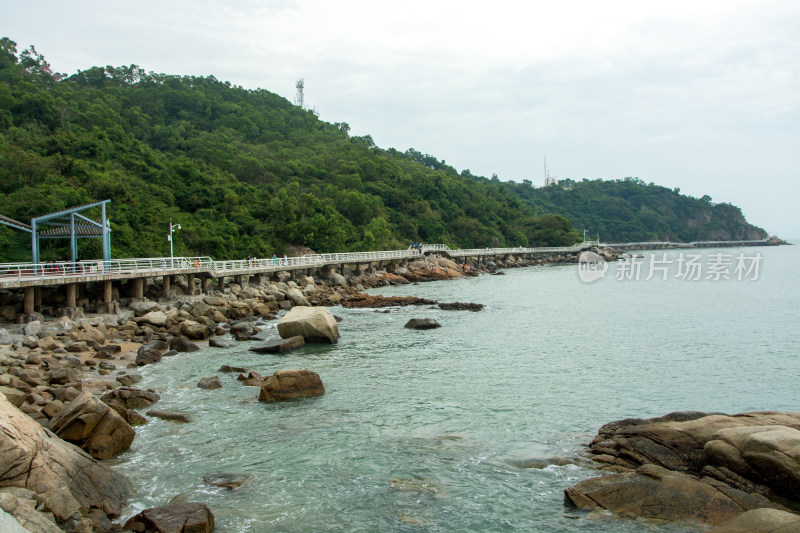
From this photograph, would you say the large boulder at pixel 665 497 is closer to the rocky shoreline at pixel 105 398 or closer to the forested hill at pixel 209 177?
the rocky shoreline at pixel 105 398

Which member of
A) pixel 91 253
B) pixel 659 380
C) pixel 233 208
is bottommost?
pixel 659 380

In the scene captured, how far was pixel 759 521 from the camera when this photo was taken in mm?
7406

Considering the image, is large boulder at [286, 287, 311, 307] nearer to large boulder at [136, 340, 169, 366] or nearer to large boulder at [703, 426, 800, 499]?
large boulder at [136, 340, 169, 366]

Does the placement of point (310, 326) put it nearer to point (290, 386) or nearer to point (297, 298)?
point (290, 386)

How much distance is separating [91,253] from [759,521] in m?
37.9

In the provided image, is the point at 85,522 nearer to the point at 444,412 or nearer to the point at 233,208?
the point at 444,412

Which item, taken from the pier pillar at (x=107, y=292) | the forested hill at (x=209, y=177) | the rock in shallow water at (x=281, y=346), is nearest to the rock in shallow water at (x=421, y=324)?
the rock in shallow water at (x=281, y=346)

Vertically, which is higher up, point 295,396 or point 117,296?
point 117,296

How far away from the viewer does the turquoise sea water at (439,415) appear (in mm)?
9445

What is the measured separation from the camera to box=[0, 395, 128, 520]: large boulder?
7938mm

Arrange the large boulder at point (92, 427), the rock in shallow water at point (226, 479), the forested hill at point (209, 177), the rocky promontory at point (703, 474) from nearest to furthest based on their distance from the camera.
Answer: the rocky promontory at point (703, 474) → the rock in shallow water at point (226, 479) → the large boulder at point (92, 427) → the forested hill at point (209, 177)

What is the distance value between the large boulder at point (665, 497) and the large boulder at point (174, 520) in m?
5.90

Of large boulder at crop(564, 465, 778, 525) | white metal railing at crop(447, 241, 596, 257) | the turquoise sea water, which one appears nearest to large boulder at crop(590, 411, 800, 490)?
large boulder at crop(564, 465, 778, 525)

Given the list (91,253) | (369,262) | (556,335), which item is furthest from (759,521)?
(369,262)
